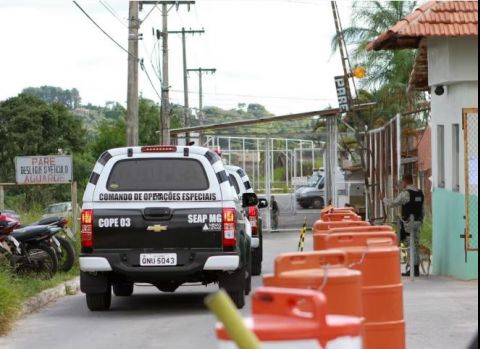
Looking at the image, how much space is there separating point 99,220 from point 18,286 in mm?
2130

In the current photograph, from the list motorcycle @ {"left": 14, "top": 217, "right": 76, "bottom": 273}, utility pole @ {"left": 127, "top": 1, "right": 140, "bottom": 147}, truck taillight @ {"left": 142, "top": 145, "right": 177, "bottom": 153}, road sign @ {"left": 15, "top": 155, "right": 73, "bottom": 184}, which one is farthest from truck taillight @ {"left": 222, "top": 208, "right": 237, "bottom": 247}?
utility pole @ {"left": 127, "top": 1, "right": 140, "bottom": 147}

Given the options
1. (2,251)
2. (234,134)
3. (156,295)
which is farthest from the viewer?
(234,134)

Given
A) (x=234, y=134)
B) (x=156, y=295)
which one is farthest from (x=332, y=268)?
(x=234, y=134)

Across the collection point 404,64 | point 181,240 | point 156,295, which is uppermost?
point 404,64

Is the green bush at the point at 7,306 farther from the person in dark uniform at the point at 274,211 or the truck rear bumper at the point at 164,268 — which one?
the person in dark uniform at the point at 274,211

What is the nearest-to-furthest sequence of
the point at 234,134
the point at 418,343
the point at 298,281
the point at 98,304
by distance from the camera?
the point at 298,281
the point at 418,343
the point at 98,304
the point at 234,134

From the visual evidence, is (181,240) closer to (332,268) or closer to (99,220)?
(99,220)

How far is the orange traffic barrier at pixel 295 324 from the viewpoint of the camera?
163 inches

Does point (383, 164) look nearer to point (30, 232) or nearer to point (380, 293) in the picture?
point (30, 232)

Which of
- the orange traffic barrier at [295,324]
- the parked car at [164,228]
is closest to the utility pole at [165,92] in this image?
the parked car at [164,228]

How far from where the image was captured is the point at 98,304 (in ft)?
44.8

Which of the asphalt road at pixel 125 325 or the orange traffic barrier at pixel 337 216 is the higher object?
the orange traffic barrier at pixel 337 216

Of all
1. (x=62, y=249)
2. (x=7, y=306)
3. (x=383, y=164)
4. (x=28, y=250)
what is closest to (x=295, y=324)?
(x=7, y=306)

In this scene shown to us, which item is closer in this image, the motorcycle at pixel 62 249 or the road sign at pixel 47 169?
the motorcycle at pixel 62 249
